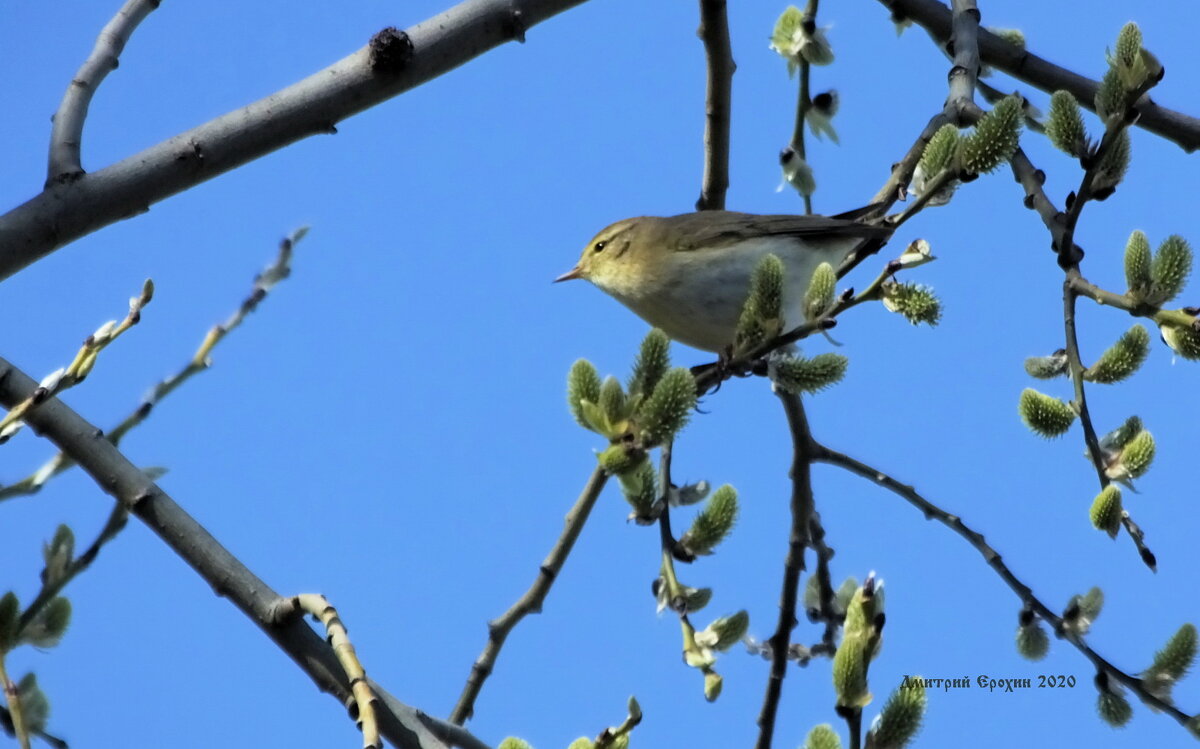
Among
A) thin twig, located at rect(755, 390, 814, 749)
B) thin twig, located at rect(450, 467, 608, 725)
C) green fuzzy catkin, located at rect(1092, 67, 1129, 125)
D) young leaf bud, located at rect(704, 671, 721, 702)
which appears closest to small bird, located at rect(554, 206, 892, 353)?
thin twig, located at rect(755, 390, 814, 749)

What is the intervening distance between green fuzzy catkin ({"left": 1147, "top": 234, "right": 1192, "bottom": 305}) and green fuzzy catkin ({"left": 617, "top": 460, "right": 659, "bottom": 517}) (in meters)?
1.01

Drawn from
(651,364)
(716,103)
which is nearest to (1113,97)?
(651,364)

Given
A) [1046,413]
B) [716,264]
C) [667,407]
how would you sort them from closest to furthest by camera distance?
[667,407] → [1046,413] → [716,264]

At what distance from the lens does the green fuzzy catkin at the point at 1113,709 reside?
279 centimetres

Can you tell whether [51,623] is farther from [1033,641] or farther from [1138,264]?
[1033,641]

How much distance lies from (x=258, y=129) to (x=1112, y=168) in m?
1.76

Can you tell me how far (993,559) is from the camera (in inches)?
124

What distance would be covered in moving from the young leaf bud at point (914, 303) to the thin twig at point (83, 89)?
1602 millimetres

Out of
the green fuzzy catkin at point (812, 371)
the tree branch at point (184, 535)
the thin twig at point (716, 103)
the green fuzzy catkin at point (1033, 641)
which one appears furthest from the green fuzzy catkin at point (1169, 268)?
the thin twig at point (716, 103)

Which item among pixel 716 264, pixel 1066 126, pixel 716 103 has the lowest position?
pixel 1066 126

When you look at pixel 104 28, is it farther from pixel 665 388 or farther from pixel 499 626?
pixel 499 626

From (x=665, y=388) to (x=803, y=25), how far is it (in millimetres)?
2603

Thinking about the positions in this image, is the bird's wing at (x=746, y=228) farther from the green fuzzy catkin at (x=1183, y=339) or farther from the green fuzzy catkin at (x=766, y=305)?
the green fuzzy catkin at (x=766, y=305)

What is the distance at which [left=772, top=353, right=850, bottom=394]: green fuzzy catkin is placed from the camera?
7.26 feet
